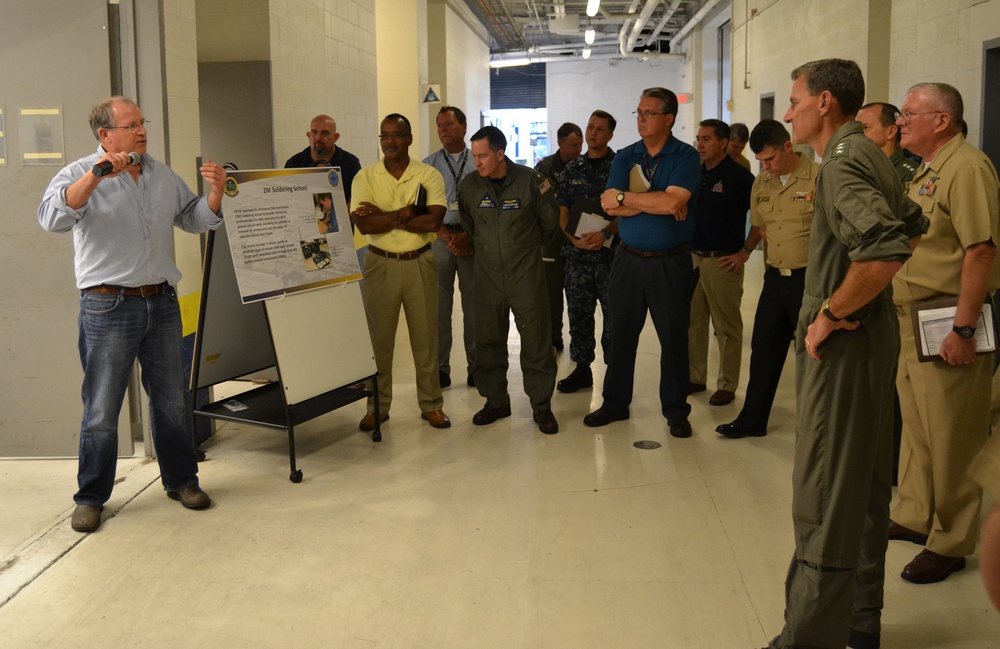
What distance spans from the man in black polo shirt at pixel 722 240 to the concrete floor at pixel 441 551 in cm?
65

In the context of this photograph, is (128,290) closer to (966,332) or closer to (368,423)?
(368,423)

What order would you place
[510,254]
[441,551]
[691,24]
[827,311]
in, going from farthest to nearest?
1. [691,24]
2. [510,254]
3. [441,551]
4. [827,311]

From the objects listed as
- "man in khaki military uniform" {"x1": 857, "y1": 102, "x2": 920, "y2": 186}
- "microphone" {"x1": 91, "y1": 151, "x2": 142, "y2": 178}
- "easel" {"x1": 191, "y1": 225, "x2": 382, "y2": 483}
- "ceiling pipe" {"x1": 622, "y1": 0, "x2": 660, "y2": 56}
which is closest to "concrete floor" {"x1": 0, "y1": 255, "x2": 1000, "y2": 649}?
"easel" {"x1": 191, "y1": 225, "x2": 382, "y2": 483}

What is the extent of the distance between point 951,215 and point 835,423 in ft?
3.59

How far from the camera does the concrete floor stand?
269 cm

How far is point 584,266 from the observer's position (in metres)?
5.54

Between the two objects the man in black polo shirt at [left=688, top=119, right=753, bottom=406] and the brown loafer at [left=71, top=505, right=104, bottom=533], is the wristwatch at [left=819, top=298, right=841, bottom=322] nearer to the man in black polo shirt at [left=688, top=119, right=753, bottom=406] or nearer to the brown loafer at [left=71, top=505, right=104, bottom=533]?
the brown loafer at [left=71, top=505, right=104, bottom=533]

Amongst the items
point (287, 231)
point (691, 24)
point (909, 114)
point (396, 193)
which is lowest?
point (287, 231)

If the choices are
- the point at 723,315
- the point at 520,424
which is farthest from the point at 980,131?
the point at 520,424

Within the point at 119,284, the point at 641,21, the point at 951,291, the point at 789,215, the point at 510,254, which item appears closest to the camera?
the point at 951,291

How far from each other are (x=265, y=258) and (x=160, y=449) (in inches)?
38.0

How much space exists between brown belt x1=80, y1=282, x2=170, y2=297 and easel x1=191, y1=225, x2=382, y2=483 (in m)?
0.55

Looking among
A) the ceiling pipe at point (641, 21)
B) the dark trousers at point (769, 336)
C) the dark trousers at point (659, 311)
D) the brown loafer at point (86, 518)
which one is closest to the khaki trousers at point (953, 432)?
the dark trousers at point (769, 336)

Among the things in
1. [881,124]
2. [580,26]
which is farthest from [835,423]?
[580,26]
